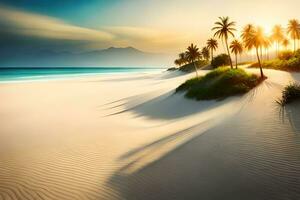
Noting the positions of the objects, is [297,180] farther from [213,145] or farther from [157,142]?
[157,142]

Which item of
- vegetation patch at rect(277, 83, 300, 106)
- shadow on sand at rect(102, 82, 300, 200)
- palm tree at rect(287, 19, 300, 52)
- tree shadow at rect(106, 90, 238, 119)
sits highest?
palm tree at rect(287, 19, 300, 52)

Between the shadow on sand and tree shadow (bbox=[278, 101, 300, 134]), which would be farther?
tree shadow (bbox=[278, 101, 300, 134])

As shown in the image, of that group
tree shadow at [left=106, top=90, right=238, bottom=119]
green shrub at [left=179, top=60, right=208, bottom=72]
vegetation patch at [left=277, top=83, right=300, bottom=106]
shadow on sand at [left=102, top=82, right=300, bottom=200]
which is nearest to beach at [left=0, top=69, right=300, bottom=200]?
shadow on sand at [left=102, top=82, right=300, bottom=200]

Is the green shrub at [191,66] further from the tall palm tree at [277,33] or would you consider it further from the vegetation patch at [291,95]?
the vegetation patch at [291,95]

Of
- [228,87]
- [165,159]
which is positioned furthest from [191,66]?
[165,159]

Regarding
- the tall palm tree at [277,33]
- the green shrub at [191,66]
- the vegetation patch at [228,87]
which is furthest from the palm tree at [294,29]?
the vegetation patch at [228,87]

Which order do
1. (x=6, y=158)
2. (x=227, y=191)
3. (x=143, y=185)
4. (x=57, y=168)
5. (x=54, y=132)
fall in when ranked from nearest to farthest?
(x=227, y=191), (x=143, y=185), (x=57, y=168), (x=6, y=158), (x=54, y=132)

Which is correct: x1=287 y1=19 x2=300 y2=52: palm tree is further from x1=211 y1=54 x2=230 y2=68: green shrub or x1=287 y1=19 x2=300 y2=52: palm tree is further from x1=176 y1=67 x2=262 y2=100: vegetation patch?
x1=176 y1=67 x2=262 y2=100: vegetation patch

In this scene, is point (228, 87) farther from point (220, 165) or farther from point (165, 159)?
point (220, 165)

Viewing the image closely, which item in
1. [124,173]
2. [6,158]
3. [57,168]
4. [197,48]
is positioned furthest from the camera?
[197,48]

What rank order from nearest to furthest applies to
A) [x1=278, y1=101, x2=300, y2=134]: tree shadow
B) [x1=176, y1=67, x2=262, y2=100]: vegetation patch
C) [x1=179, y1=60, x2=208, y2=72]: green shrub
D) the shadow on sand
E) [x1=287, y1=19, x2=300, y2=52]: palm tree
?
the shadow on sand < [x1=278, y1=101, x2=300, y2=134]: tree shadow < [x1=176, y1=67, x2=262, y2=100]: vegetation patch < [x1=287, y1=19, x2=300, y2=52]: palm tree < [x1=179, y1=60, x2=208, y2=72]: green shrub

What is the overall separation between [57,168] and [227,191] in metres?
6.09

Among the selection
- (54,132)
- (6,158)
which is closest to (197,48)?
(54,132)

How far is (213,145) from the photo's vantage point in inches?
371
